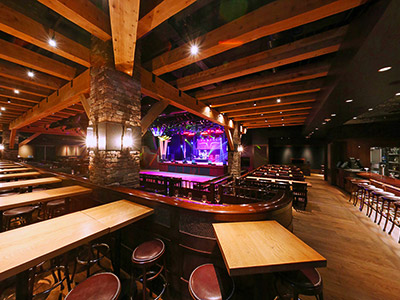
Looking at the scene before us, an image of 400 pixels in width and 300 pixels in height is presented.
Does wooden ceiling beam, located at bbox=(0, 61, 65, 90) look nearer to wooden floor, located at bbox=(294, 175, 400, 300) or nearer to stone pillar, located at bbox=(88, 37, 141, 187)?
stone pillar, located at bbox=(88, 37, 141, 187)

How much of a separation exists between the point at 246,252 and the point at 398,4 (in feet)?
7.85

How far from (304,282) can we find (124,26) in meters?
3.28

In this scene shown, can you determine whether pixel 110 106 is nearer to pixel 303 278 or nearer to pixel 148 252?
pixel 148 252

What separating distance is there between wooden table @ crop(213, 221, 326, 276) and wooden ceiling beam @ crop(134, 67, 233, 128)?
3.34 metres

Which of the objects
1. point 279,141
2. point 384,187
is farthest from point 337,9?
point 279,141

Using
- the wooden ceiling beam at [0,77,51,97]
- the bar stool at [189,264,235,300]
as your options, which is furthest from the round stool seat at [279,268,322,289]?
the wooden ceiling beam at [0,77,51,97]

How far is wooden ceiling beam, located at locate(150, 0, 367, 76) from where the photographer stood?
71.7 inches

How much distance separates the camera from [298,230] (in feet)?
11.7

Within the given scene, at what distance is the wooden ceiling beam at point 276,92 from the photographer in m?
4.00

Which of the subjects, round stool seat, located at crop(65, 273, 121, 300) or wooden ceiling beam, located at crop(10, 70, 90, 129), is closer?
round stool seat, located at crop(65, 273, 121, 300)

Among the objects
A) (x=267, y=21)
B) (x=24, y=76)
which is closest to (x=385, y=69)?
(x=267, y=21)

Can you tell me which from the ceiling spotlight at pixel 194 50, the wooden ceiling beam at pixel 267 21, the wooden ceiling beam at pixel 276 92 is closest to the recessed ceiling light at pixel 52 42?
the wooden ceiling beam at pixel 267 21

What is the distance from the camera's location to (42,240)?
127cm

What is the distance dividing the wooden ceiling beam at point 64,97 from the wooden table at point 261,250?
4.04m
